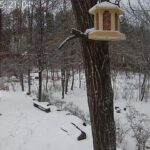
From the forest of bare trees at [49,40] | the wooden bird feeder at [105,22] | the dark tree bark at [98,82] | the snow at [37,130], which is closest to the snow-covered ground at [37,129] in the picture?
the snow at [37,130]

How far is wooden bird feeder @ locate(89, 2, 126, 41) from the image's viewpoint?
12.5 ft

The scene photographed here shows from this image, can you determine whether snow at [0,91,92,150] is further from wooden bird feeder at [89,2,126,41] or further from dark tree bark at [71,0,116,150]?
wooden bird feeder at [89,2,126,41]


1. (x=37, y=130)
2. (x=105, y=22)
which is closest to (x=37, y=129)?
(x=37, y=130)

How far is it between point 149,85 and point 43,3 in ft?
36.4

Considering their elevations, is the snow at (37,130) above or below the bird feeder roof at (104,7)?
below

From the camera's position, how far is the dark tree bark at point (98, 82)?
4285 mm

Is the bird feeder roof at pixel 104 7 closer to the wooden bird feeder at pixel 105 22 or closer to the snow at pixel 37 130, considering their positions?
the wooden bird feeder at pixel 105 22

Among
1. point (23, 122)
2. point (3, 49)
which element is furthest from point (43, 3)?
point (23, 122)

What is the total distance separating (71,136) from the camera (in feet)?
32.2

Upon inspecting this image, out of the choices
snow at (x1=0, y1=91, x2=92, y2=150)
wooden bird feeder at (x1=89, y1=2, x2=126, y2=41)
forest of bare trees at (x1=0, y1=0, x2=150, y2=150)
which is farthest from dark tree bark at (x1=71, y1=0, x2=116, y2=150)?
forest of bare trees at (x1=0, y1=0, x2=150, y2=150)

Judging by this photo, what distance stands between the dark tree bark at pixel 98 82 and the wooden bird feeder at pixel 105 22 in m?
0.31

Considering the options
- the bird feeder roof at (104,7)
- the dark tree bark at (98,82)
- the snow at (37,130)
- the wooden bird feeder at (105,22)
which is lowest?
the snow at (37,130)

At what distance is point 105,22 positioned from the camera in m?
3.93

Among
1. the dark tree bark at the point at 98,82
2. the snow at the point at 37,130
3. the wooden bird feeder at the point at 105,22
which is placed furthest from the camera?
the snow at the point at 37,130
